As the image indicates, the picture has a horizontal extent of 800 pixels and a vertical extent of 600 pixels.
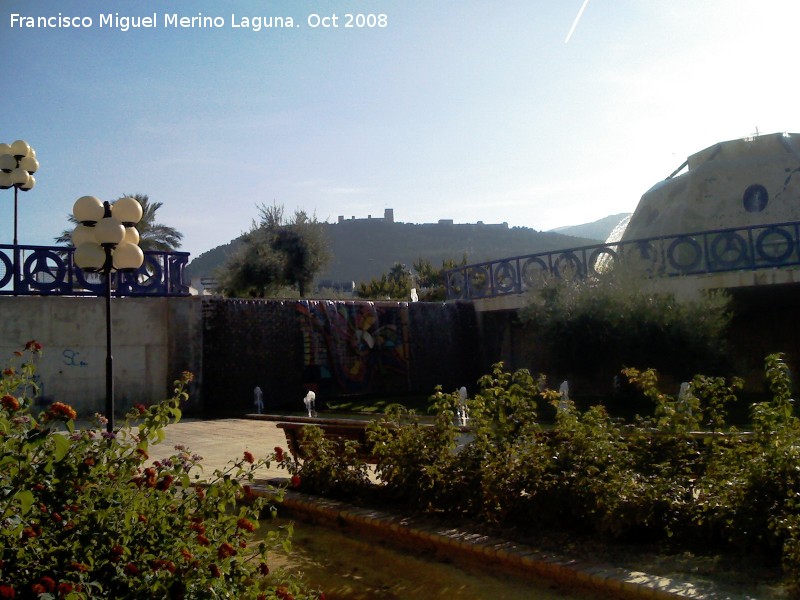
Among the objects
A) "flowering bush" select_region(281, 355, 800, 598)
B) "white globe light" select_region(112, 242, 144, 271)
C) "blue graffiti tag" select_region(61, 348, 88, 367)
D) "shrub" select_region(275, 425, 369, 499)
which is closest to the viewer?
"flowering bush" select_region(281, 355, 800, 598)

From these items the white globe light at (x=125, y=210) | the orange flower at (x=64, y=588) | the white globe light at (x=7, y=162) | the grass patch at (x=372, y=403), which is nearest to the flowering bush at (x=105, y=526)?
the orange flower at (x=64, y=588)

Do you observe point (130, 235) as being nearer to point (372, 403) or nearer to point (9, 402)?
point (9, 402)

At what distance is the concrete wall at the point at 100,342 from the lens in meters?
16.4

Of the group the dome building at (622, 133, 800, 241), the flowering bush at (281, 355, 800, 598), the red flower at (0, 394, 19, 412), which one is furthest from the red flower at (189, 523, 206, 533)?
the dome building at (622, 133, 800, 241)

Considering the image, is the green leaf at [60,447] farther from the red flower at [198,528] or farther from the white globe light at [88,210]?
the white globe light at [88,210]

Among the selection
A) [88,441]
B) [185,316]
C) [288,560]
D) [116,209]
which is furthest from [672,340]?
[88,441]

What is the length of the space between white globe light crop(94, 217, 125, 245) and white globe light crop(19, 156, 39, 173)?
6.84 meters

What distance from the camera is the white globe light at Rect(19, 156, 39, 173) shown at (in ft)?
51.1

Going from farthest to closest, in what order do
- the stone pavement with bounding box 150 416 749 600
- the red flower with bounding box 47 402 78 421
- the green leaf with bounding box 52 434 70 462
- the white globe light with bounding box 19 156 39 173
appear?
the white globe light with bounding box 19 156 39 173 → the stone pavement with bounding box 150 416 749 600 → the red flower with bounding box 47 402 78 421 → the green leaf with bounding box 52 434 70 462

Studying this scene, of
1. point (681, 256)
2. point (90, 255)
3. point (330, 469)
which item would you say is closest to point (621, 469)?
point (330, 469)

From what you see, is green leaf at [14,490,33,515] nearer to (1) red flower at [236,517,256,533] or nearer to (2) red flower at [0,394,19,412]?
(2) red flower at [0,394,19,412]

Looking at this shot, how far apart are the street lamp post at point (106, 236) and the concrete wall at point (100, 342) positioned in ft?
23.5

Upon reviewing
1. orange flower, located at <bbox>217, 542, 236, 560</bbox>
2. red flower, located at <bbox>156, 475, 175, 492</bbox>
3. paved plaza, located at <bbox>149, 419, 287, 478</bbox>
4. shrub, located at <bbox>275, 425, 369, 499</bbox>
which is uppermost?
red flower, located at <bbox>156, 475, 175, 492</bbox>

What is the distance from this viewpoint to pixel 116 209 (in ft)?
32.8
